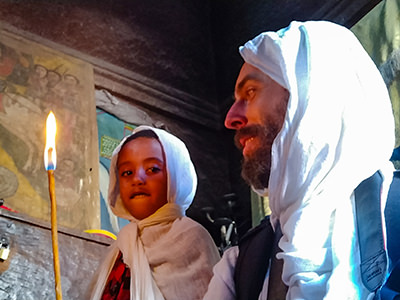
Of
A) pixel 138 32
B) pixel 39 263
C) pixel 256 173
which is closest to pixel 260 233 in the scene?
pixel 256 173

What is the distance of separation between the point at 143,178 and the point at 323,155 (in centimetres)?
118

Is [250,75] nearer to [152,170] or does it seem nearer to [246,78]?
[246,78]

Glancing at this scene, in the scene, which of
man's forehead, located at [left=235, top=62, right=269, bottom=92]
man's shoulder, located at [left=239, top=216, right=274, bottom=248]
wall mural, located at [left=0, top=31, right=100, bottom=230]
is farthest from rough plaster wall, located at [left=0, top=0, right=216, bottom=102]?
man's shoulder, located at [left=239, top=216, right=274, bottom=248]

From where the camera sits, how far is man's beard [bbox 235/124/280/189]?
1837 millimetres

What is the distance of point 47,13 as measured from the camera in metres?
4.56

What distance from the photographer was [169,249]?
2.41 metres

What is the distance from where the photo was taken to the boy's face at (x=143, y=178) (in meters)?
2.60

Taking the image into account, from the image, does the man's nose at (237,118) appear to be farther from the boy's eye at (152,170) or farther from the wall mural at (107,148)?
the wall mural at (107,148)

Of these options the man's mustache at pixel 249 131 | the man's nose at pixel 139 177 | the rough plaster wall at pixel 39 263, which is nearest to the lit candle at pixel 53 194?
the man's mustache at pixel 249 131

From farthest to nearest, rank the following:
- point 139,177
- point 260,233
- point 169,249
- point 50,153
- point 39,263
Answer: point 39,263, point 139,177, point 169,249, point 260,233, point 50,153

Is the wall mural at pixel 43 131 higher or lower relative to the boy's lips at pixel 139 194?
higher

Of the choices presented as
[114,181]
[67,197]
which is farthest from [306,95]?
[67,197]

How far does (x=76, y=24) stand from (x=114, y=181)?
2.23 m

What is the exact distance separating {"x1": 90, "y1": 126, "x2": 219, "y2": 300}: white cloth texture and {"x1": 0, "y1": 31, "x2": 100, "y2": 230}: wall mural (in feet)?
3.49
